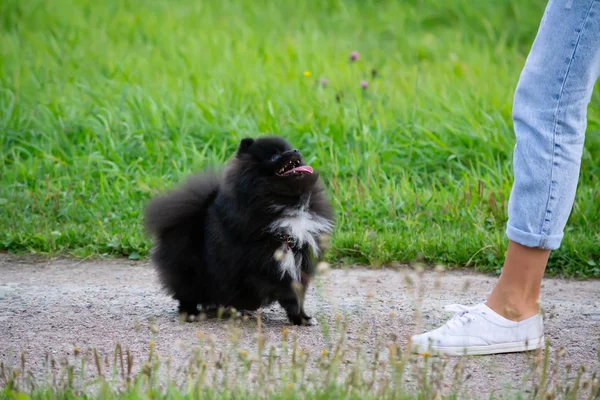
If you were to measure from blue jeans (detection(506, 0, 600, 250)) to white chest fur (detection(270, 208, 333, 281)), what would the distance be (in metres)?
0.92

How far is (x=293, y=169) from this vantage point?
356cm

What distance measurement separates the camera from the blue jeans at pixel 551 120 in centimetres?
288

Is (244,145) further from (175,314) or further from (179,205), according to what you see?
(175,314)

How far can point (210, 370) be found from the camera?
2877 millimetres

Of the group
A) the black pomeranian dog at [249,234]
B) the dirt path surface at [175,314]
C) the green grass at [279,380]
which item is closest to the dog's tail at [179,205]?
the black pomeranian dog at [249,234]

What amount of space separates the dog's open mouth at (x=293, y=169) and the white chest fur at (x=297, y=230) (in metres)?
0.17

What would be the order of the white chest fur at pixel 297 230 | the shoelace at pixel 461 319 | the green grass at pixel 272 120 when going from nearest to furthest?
1. the shoelace at pixel 461 319
2. the white chest fur at pixel 297 230
3. the green grass at pixel 272 120

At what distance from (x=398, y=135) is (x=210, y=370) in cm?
378

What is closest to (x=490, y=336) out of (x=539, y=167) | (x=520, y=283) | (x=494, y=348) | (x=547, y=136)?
(x=494, y=348)

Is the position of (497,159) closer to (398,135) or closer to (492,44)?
(398,135)

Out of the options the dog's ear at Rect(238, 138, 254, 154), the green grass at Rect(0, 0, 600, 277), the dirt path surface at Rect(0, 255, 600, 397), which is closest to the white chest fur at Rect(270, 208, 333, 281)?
the dirt path surface at Rect(0, 255, 600, 397)

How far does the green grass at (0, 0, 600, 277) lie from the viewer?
5207mm

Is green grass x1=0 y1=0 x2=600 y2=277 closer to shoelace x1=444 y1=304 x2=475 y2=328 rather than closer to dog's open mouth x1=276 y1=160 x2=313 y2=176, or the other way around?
dog's open mouth x1=276 y1=160 x2=313 y2=176

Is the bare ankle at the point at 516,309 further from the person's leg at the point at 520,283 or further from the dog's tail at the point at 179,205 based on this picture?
the dog's tail at the point at 179,205
